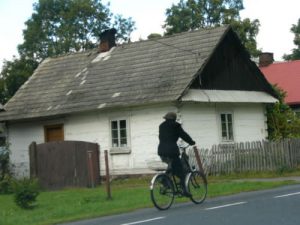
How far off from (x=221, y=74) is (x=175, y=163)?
1160 cm

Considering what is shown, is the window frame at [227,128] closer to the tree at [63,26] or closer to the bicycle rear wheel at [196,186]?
the bicycle rear wheel at [196,186]

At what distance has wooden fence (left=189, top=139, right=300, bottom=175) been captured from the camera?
21594mm

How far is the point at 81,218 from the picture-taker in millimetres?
13352

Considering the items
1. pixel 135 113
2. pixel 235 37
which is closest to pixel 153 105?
pixel 135 113

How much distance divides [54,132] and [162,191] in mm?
13821

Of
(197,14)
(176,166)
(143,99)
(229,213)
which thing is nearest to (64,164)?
(143,99)

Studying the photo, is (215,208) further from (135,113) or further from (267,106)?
(267,106)

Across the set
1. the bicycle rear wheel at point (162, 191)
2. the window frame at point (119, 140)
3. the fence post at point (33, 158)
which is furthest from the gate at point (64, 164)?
the bicycle rear wheel at point (162, 191)

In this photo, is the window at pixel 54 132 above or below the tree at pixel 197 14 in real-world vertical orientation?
below

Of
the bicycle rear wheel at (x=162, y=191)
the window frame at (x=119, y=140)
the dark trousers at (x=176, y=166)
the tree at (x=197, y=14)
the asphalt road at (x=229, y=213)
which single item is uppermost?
the tree at (x=197, y=14)

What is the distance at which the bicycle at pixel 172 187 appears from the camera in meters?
13.4

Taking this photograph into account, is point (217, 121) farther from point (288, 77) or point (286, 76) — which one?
point (286, 76)

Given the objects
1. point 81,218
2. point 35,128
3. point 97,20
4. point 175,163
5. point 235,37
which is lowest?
point 81,218

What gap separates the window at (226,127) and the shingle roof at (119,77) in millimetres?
2754
